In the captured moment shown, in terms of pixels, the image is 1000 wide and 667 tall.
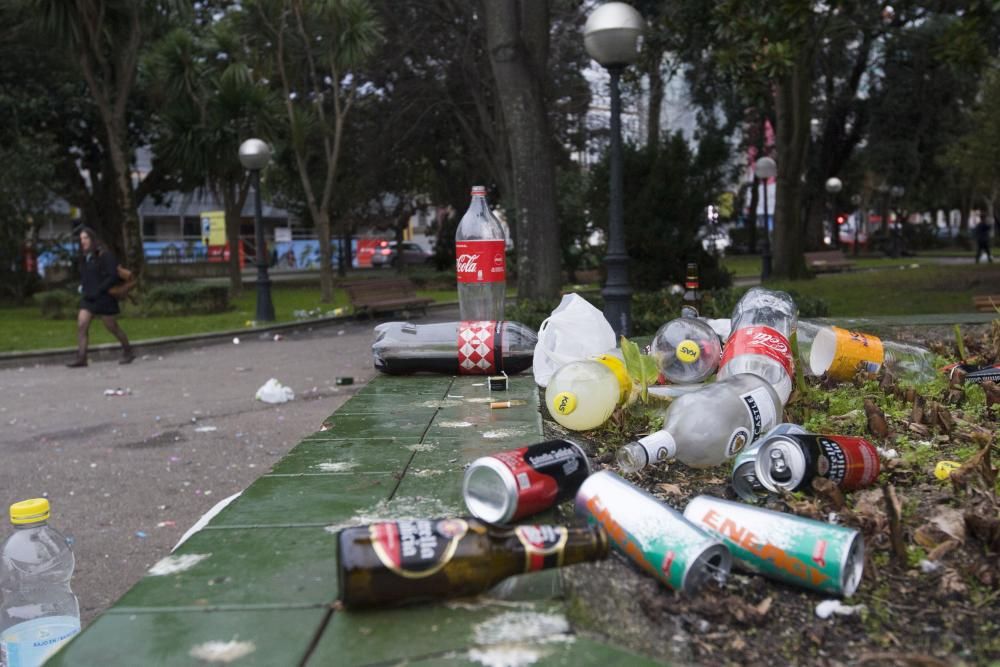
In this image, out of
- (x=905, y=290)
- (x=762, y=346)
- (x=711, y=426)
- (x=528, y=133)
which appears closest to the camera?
(x=711, y=426)

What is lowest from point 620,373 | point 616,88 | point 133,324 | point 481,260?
point 133,324

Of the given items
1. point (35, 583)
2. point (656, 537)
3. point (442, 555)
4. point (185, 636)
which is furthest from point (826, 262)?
point (185, 636)

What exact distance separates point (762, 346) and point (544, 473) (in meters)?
1.32

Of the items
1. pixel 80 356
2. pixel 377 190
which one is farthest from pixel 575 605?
pixel 377 190

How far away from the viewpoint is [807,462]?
2.12 meters

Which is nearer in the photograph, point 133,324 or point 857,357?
point 857,357

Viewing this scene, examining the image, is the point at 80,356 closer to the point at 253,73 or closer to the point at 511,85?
the point at 511,85

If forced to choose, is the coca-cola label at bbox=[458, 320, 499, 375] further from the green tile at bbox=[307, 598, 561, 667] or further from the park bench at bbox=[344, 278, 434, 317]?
the park bench at bbox=[344, 278, 434, 317]

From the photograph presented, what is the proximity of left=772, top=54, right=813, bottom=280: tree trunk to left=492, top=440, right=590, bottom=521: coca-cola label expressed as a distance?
20.5 meters

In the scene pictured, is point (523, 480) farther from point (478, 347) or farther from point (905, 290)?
point (905, 290)

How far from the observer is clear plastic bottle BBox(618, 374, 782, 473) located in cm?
244

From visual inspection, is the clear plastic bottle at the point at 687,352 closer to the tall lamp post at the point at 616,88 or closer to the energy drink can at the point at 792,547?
the energy drink can at the point at 792,547

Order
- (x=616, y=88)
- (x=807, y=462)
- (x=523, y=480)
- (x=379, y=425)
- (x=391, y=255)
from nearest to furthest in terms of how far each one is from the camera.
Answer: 1. (x=523, y=480)
2. (x=807, y=462)
3. (x=379, y=425)
4. (x=616, y=88)
5. (x=391, y=255)

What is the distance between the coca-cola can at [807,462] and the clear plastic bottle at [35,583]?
2.04m
